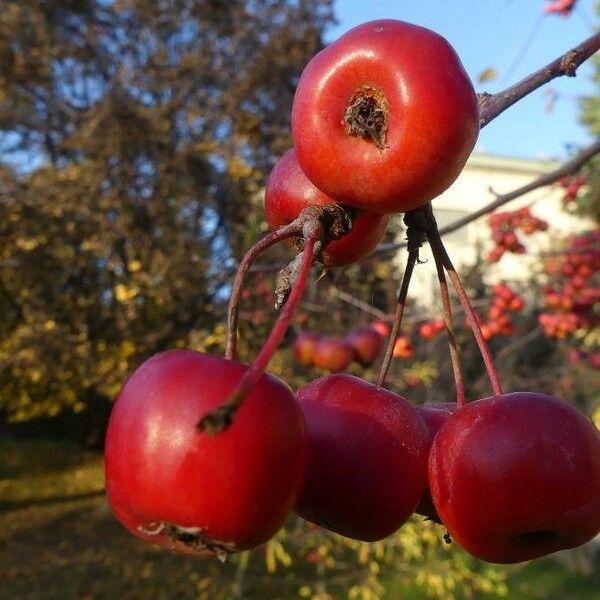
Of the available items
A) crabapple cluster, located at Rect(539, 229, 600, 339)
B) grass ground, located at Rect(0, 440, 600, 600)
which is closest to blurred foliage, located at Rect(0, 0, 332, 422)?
grass ground, located at Rect(0, 440, 600, 600)

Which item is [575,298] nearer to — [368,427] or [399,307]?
[399,307]

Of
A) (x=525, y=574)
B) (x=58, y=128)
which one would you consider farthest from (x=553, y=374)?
(x=58, y=128)

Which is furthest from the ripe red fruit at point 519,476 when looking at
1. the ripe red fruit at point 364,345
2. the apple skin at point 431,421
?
the ripe red fruit at point 364,345

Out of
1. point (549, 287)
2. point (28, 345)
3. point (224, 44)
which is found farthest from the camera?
point (224, 44)

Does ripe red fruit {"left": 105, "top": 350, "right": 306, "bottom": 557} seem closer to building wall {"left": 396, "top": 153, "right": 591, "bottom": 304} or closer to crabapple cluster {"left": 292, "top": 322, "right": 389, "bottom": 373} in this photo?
crabapple cluster {"left": 292, "top": 322, "right": 389, "bottom": 373}

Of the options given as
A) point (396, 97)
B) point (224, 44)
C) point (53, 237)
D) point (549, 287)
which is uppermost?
point (396, 97)

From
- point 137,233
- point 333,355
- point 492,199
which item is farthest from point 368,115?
point 492,199

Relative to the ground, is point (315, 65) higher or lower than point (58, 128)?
higher

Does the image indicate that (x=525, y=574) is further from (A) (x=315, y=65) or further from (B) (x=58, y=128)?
(B) (x=58, y=128)
